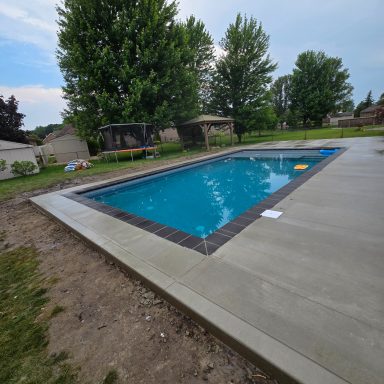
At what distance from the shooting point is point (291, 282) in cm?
193

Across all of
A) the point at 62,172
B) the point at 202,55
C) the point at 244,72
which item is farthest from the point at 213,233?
the point at 202,55

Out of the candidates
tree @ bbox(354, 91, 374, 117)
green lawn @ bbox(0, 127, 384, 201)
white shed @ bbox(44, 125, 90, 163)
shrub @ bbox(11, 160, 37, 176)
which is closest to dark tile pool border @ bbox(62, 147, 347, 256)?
green lawn @ bbox(0, 127, 384, 201)

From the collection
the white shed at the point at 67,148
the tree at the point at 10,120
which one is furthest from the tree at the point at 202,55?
the tree at the point at 10,120

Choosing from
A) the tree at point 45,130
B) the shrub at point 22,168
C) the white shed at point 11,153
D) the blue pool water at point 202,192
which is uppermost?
the tree at point 45,130

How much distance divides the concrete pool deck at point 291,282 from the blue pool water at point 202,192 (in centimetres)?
149

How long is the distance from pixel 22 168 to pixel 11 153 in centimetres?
124

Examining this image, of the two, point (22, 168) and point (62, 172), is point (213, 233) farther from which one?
point (22, 168)

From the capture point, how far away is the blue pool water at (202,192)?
16.0 feet

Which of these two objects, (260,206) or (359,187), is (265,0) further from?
(260,206)

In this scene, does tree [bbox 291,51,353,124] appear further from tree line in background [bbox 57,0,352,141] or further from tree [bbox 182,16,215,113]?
tree [bbox 182,16,215,113]

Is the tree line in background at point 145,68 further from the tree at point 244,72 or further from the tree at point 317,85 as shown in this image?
the tree at point 317,85

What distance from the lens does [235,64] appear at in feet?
55.6

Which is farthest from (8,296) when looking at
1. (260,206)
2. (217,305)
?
(260,206)

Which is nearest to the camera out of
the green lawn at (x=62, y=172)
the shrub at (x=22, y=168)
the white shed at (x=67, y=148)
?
the green lawn at (x=62, y=172)
